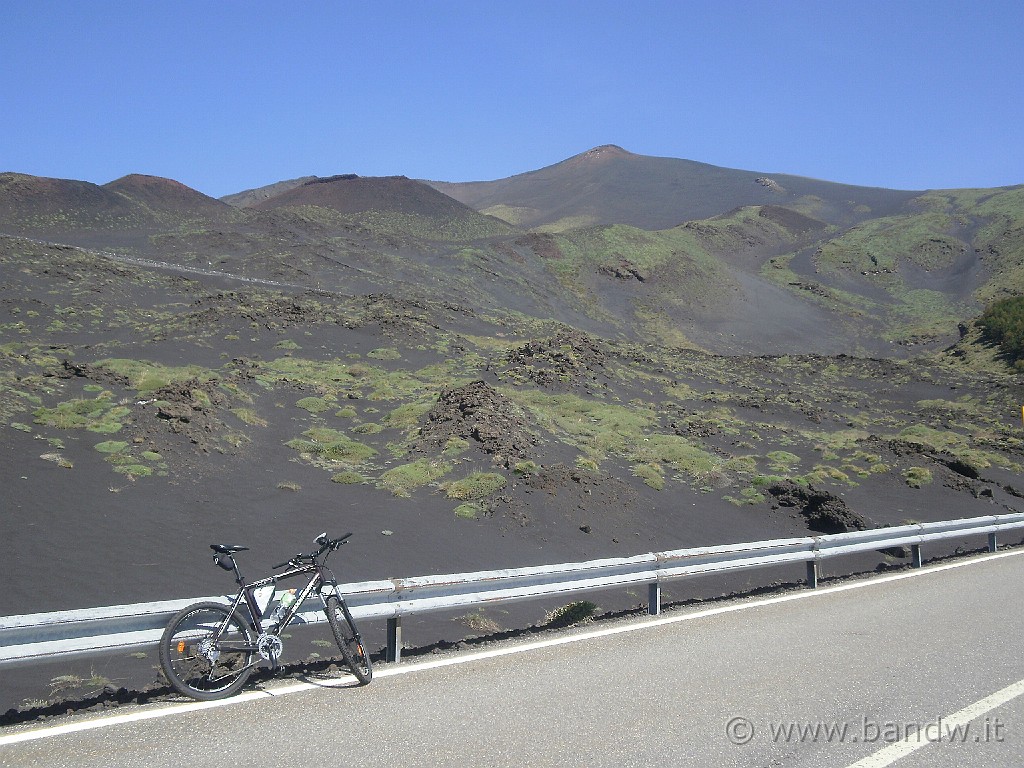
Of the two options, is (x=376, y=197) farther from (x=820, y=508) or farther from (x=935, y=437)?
(x=820, y=508)

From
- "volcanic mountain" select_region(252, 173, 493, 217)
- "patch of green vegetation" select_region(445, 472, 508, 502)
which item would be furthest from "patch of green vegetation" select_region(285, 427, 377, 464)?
"volcanic mountain" select_region(252, 173, 493, 217)

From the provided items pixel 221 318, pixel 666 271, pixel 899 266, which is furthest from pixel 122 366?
pixel 899 266

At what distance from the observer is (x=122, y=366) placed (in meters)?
29.8

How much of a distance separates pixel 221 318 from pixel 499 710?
39836mm

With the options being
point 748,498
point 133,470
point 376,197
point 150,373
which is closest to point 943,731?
point 133,470

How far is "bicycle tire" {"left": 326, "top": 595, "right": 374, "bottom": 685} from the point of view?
20.4 ft

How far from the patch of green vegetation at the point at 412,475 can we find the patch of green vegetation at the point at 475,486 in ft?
2.52

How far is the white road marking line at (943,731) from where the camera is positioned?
487 centimetres

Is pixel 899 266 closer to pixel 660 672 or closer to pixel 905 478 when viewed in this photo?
pixel 905 478

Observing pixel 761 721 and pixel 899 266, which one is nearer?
pixel 761 721

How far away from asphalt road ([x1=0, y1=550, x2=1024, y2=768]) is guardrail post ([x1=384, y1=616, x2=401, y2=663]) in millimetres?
297

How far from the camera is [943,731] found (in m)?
5.37

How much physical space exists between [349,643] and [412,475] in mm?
15282

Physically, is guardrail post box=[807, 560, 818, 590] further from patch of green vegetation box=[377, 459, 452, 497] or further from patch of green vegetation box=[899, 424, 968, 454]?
patch of green vegetation box=[899, 424, 968, 454]
